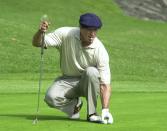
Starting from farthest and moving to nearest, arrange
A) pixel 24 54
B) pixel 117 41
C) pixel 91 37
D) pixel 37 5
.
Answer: pixel 37 5, pixel 117 41, pixel 24 54, pixel 91 37

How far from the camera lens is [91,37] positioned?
28.5 ft

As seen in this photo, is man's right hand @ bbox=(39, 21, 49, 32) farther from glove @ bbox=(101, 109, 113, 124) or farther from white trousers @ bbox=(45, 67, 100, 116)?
glove @ bbox=(101, 109, 113, 124)

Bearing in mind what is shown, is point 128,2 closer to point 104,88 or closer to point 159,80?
point 159,80

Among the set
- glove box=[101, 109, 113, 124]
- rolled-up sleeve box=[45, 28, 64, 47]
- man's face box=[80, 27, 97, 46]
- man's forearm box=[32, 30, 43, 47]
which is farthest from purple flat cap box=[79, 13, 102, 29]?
glove box=[101, 109, 113, 124]

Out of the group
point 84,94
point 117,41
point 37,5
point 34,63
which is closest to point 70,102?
point 84,94

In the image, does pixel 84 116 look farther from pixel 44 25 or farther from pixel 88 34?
pixel 44 25

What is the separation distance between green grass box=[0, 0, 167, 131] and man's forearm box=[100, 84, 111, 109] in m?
0.26

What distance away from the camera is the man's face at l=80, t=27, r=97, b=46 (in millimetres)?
8617

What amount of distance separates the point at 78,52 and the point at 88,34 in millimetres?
346

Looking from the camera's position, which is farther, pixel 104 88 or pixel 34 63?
pixel 34 63

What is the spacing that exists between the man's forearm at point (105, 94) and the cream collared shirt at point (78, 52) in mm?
65

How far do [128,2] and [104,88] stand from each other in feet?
107

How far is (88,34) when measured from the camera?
866cm

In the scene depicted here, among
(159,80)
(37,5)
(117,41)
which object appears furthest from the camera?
(37,5)
